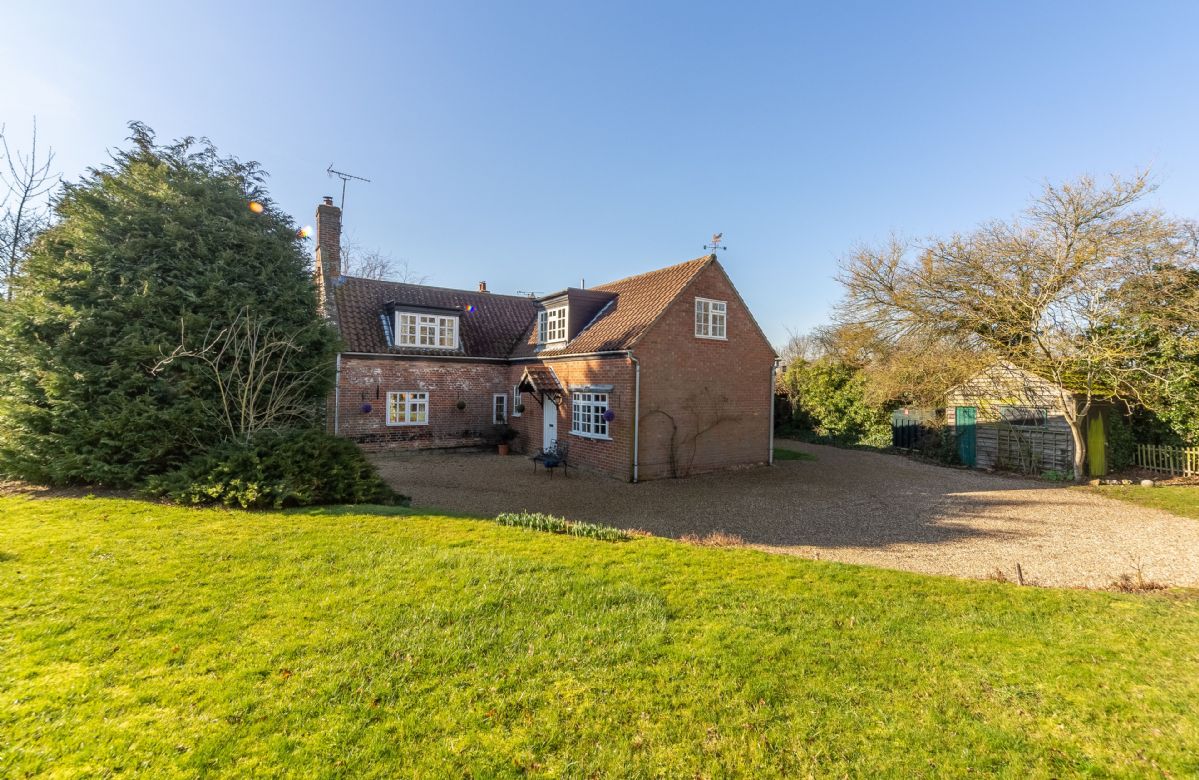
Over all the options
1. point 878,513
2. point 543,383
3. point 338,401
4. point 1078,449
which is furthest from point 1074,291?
point 338,401

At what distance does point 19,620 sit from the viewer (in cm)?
428

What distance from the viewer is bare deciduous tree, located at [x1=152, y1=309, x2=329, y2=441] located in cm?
968

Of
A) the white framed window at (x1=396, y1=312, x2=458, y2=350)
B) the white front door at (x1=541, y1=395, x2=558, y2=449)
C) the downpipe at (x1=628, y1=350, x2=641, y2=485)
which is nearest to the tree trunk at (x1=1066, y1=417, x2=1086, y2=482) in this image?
the downpipe at (x1=628, y1=350, x2=641, y2=485)

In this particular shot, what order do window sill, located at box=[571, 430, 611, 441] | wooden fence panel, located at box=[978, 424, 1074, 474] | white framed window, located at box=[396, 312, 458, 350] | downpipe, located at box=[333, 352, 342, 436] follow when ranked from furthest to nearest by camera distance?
1. white framed window, located at box=[396, 312, 458, 350]
2. downpipe, located at box=[333, 352, 342, 436]
3. wooden fence panel, located at box=[978, 424, 1074, 474]
4. window sill, located at box=[571, 430, 611, 441]

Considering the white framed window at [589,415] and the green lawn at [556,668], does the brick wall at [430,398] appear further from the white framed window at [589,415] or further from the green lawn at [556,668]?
the green lawn at [556,668]

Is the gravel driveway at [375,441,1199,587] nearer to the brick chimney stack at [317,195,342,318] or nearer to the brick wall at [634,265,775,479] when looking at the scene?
the brick wall at [634,265,775,479]

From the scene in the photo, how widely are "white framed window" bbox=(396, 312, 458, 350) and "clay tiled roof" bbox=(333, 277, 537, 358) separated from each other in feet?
1.06

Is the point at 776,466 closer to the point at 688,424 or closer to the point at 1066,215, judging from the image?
the point at 688,424

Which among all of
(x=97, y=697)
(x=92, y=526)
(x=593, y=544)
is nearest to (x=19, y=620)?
(x=97, y=697)

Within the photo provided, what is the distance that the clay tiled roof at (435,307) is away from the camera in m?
18.4

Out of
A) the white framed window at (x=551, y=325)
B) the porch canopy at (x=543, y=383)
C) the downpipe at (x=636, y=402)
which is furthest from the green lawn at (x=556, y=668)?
the white framed window at (x=551, y=325)

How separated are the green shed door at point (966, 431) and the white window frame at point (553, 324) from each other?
14871 mm

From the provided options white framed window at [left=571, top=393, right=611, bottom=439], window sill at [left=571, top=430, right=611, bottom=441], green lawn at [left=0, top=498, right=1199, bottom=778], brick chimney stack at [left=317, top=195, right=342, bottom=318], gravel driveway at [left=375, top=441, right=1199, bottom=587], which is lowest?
gravel driveway at [left=375, top=441, right=1199, bottom=587]

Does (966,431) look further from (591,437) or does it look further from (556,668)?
(556,668)
